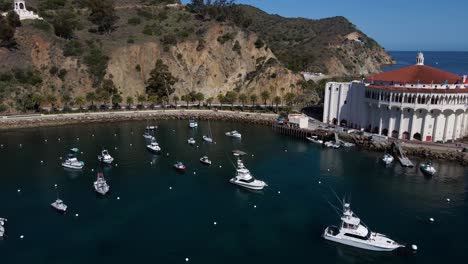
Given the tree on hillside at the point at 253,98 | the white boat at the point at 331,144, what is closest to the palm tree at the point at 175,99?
the tree on hillside at the point at 253,98

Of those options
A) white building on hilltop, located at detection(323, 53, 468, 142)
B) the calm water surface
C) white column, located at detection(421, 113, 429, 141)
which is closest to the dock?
the calm water surface

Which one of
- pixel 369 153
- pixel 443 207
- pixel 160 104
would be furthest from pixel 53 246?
pixel 160 104

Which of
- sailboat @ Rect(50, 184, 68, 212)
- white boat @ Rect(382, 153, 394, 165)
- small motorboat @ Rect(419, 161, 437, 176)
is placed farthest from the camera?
white boat @ Rect(382, 153, 394, 165)

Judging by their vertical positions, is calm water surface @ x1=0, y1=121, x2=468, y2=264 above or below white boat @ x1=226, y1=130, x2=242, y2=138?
below

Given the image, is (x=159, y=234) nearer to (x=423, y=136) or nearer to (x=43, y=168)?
(x=43, y=168)

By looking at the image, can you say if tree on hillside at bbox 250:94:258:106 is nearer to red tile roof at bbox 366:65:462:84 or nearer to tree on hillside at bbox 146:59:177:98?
tree on hillside at bbox 146:59:177:98

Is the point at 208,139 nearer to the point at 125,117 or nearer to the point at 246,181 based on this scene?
the point at 246,181

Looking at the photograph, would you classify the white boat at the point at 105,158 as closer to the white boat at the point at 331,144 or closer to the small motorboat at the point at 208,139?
the small motorboat at the point at 208,139

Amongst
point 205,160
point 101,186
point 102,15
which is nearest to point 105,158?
point 101,186
